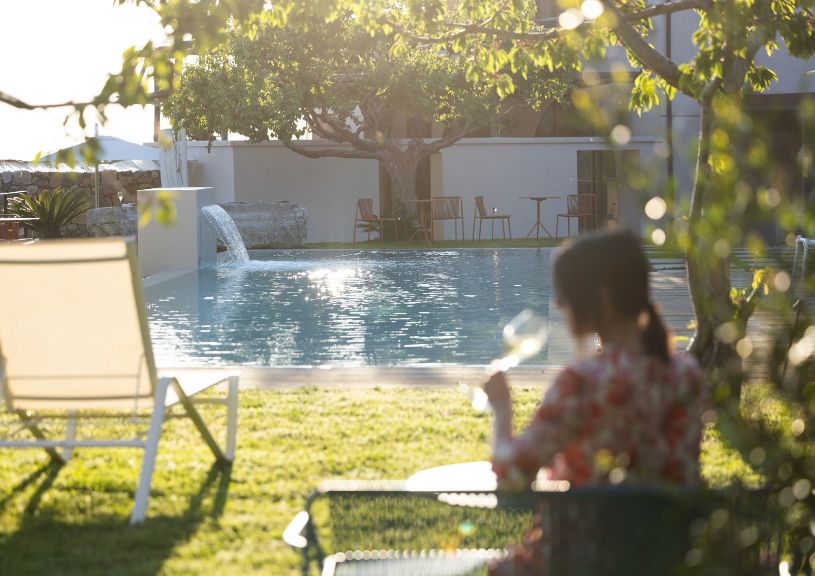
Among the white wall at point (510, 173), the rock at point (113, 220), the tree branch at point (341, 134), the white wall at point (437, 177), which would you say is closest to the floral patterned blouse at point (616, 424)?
the rock at point (113, 220)

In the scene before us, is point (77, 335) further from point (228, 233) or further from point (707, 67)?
point (228, 233)

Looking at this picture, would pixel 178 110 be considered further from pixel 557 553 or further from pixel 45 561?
pixel 557 553

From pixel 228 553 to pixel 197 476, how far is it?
1.10 m

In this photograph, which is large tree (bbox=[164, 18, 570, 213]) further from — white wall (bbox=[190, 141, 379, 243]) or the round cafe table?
the round cafe table

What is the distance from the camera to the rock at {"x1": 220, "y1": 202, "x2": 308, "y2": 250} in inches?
851

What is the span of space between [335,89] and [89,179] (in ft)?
22.8

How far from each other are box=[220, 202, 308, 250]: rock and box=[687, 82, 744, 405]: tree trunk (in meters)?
16.3

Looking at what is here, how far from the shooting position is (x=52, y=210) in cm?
2239

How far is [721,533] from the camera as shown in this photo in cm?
161

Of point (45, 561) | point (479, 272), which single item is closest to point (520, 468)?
point (45, 561)

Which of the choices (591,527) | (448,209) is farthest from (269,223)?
(591,527)

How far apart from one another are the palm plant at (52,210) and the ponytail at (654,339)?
21.2 metres

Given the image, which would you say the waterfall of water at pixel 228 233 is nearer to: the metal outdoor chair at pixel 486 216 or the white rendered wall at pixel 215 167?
the metal outdoor chair at pixel 486 216

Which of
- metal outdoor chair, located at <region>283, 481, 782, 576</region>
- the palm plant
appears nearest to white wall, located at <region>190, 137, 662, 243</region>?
the palm plant
